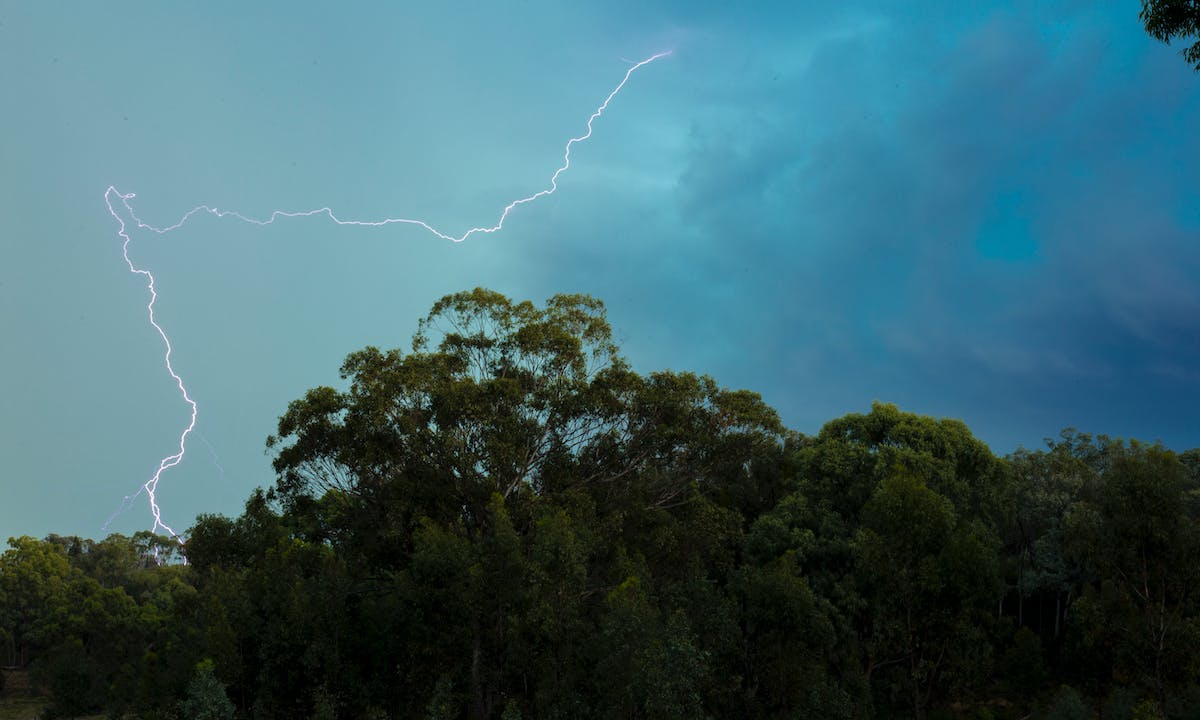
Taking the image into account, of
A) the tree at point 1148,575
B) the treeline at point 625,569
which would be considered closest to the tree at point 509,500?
the treeline at point 625,569

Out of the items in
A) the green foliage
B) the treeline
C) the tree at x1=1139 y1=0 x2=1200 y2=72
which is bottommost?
the green foliage

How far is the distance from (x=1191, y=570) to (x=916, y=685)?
6454 mm

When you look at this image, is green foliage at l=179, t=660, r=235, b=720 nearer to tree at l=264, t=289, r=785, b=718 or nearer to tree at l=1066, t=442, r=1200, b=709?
tree at l=264, t=289, r=785, b=718

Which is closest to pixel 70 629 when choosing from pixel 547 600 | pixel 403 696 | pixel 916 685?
pixel 403 696

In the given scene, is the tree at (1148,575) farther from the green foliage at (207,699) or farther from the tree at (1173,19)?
the green foliage at (207,699)

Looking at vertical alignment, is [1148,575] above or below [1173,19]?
below

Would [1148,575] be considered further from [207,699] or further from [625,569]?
[207,699]

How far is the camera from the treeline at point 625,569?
17750mm

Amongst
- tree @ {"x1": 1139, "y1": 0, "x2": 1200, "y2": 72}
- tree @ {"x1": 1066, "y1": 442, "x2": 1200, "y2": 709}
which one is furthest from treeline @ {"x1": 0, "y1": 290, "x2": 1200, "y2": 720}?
tree @ {"x1": 1139, "y1": 0, "x2": 1200, "y2": 72}

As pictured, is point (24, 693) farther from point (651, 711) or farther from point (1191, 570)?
point (1191, 570)

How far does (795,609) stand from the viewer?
1862 cm

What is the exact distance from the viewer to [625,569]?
1992 centimetres

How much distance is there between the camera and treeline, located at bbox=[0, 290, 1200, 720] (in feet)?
58.2

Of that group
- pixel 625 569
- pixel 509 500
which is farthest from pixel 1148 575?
pixel 509 500
